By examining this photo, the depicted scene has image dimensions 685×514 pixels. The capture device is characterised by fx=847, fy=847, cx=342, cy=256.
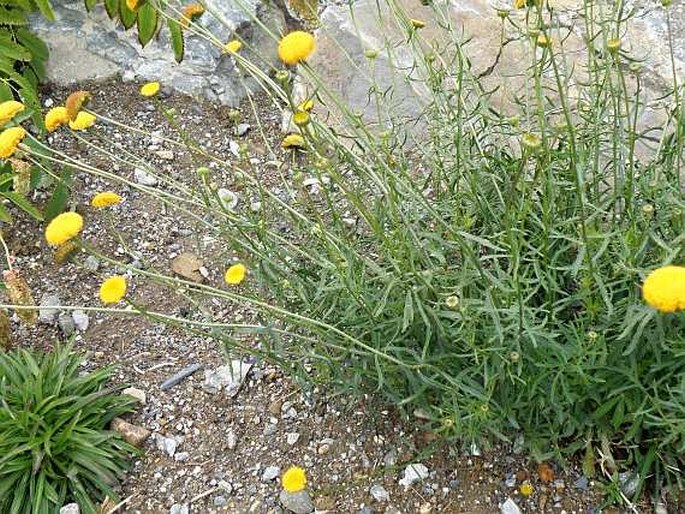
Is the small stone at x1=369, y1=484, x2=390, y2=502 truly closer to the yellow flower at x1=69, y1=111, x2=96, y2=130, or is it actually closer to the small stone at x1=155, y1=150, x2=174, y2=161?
the yellow flower at x1=69, y1=111, x2=96, y2=130

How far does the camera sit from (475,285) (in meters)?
2.12

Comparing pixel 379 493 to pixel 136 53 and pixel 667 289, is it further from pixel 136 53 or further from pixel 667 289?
pixel 136 53

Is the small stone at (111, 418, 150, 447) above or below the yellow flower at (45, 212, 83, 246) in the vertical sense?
below

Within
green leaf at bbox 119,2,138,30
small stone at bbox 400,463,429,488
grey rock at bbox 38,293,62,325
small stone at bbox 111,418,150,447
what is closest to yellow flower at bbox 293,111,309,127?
small stone at bbox 400,463,429,488

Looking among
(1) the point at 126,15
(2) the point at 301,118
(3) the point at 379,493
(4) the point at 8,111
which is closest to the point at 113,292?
(4) the point at 8,111

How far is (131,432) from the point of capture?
2492mm

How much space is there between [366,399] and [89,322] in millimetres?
1055

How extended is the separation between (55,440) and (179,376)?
433 mm

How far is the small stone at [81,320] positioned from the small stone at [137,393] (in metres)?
0.35

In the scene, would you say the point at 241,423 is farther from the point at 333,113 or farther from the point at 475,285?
the point at 333,113

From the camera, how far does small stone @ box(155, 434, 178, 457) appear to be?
248 centimetres

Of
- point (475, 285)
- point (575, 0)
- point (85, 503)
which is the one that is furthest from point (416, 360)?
point (575, 0)

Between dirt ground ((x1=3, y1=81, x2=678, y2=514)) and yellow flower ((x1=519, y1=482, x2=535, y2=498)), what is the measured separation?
0.04 ft

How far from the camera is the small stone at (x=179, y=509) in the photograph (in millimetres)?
2338
